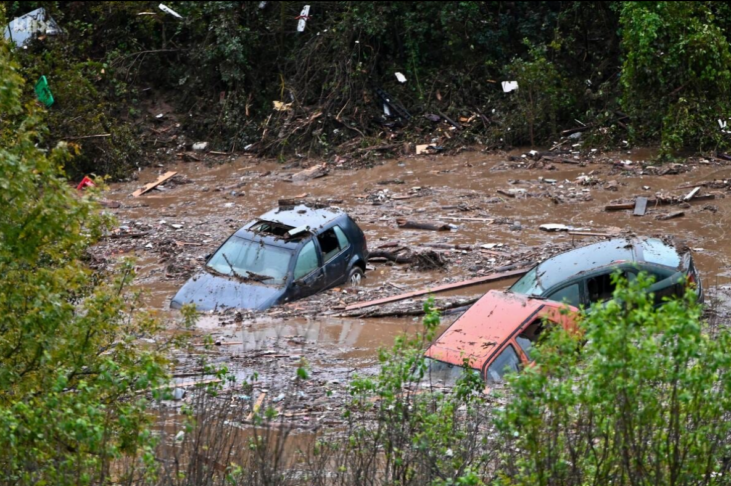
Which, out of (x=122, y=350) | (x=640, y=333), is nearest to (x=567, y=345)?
(x=640, y=333)

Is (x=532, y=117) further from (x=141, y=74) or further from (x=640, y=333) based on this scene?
(x=640, y=333)

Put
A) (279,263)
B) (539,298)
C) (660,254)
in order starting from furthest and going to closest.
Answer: (279,263), (660,254), (539,298)

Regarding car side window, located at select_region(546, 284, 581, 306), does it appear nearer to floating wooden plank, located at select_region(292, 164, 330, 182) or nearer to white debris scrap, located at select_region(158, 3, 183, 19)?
floating wooden plank, located at select_region(292, 164, 330, 182)

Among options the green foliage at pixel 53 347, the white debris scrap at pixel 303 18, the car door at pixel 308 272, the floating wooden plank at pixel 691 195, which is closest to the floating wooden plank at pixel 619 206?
the floating wooden plank at pixel 691 195

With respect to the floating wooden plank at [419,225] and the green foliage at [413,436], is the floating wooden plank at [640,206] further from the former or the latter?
the green foliage at [413,436]

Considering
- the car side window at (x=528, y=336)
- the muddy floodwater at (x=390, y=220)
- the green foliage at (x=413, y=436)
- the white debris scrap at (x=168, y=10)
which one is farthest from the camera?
the white debris scrap at (x=168, y=10)

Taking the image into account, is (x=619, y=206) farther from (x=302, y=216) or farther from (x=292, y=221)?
(x=292, y=221)

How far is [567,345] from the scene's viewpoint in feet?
17.9

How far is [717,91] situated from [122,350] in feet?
58.0

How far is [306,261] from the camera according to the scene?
43.8ft

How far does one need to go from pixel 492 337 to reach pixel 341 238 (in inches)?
202

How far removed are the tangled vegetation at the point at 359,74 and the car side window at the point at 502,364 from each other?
1292 centimetres

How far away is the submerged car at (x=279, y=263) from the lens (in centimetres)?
1279

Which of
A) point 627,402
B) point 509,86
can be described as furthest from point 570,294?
point 509,86
